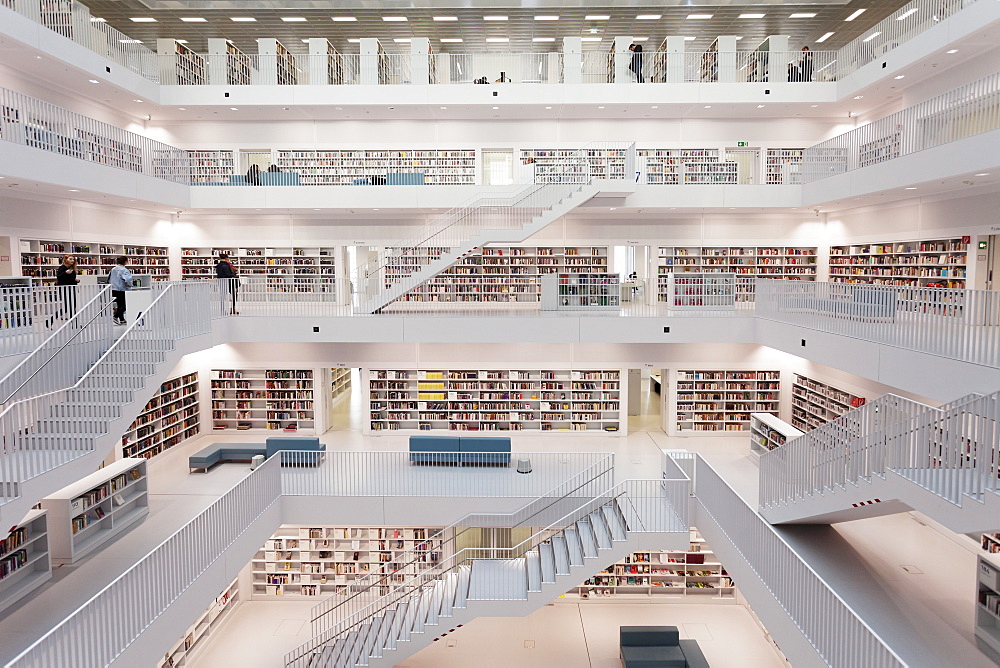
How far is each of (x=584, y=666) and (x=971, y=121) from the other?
11008 mm

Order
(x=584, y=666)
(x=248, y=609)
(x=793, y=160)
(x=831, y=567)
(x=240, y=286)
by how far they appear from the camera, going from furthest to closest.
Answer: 1. (x=793, y=160)
2. (x=240, y=286)
3. (x=248, y=609)
4. (x=584, y=666)
5. (x=831, y=567)

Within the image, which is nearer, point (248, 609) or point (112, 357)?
point (112, 357)

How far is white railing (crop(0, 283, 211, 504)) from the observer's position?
6605 millimetres

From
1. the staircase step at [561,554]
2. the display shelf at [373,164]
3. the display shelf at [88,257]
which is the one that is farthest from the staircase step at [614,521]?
the display shelf at [88,257]

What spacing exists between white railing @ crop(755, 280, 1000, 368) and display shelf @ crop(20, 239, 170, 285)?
1428 centimetres

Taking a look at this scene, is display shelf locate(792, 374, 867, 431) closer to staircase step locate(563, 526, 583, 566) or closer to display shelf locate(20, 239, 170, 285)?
staircase step locate(563, 526, 583, 566)

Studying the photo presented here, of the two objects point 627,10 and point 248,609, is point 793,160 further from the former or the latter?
point 248,609

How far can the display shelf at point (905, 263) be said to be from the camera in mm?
12031

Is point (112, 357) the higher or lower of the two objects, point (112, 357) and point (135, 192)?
the lower

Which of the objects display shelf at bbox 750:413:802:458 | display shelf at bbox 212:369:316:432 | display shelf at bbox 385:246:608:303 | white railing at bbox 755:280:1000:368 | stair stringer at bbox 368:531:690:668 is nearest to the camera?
white railing at bbox 755:280:1000:368

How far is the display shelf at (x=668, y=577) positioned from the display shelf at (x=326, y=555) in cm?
367

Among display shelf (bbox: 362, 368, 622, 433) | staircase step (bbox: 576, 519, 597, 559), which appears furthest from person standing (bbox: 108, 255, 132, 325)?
staircase step (bbox: 576, 519, 597, 559)

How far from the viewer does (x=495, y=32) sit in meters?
Answer: 16.7

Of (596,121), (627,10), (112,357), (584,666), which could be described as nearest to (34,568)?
(112,357)
